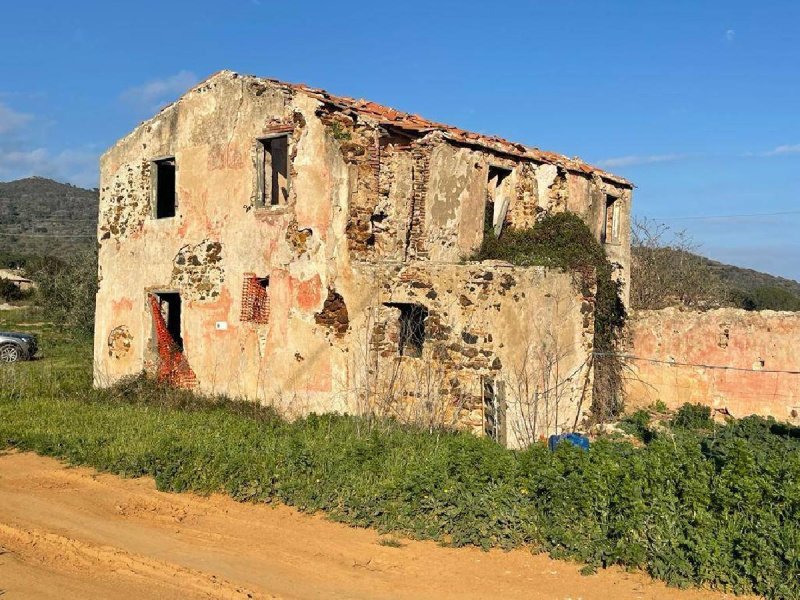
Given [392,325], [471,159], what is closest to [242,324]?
[392,325]

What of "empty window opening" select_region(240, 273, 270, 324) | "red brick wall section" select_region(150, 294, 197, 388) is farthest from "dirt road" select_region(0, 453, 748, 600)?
"red brick wall section" select_region(150, 294, 197, 388)

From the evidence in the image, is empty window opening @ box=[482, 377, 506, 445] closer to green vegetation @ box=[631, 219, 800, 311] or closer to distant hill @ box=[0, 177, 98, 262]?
green vegetation @ box=[631, 219, 800, 311]

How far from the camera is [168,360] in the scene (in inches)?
629

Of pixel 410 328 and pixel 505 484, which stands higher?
pixel 410 328

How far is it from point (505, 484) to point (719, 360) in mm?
10854

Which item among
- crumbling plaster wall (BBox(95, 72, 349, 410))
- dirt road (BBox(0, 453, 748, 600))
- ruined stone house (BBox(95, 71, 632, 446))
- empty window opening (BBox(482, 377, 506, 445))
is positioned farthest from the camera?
crumbling plaster wall (BBox(95, 72, 349, 410))

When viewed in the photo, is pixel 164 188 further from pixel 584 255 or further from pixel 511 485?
pixel 511 485

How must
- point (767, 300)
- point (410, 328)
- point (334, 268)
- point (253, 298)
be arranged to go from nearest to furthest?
1. point (410, 328)
2. point (334, 268)
3. point (253, 298)
4. point (767, 300)

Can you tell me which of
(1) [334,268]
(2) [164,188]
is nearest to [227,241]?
(1) [334,268]

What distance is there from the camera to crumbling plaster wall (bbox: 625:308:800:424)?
631 inches

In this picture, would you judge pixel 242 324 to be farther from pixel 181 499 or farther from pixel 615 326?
pixel 615 326

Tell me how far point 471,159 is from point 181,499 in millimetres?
9173

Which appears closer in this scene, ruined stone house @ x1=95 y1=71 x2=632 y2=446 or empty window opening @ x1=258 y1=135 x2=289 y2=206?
ruined stone house @ x1=95 y1=71 x2=632 y2=446

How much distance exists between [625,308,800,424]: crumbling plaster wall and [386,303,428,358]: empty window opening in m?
5.57
